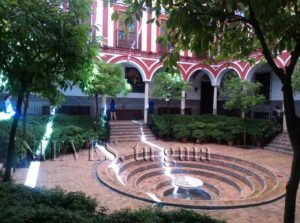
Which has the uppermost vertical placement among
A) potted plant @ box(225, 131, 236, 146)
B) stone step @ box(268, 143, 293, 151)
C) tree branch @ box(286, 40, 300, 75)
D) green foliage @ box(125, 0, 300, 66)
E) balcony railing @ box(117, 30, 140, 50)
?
balcony railing @ box(117, 30, 140, 50)

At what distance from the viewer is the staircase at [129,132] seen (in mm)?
16156

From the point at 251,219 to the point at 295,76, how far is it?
9.21 m

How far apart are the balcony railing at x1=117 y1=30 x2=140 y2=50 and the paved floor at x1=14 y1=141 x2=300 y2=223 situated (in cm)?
710

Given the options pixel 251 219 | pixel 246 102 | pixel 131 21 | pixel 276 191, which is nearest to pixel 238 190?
pixel 276 191

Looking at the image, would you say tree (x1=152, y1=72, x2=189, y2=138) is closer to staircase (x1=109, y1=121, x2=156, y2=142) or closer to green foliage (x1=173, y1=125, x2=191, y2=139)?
green foliage (x1=173, y1=125, x2=191, y2=139)

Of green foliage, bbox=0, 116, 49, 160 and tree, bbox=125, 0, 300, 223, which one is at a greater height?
tree, bbox=125, 0, 300, 223

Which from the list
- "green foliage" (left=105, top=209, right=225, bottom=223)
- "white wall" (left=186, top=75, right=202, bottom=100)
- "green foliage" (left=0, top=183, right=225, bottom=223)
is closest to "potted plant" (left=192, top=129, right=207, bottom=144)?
"white wall" (left=186, top=75, right=202, bottom=100)

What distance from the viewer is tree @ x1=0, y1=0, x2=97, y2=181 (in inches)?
173

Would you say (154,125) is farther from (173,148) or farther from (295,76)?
(295,76)

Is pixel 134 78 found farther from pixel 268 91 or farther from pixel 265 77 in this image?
pixel 268 91

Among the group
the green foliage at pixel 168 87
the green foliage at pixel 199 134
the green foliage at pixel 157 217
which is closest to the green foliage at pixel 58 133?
the green foliage at pixel 168 87

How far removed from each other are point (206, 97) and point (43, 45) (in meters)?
20.8

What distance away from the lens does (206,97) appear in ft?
81.0

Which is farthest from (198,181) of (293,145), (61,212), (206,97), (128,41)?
(206,97)
